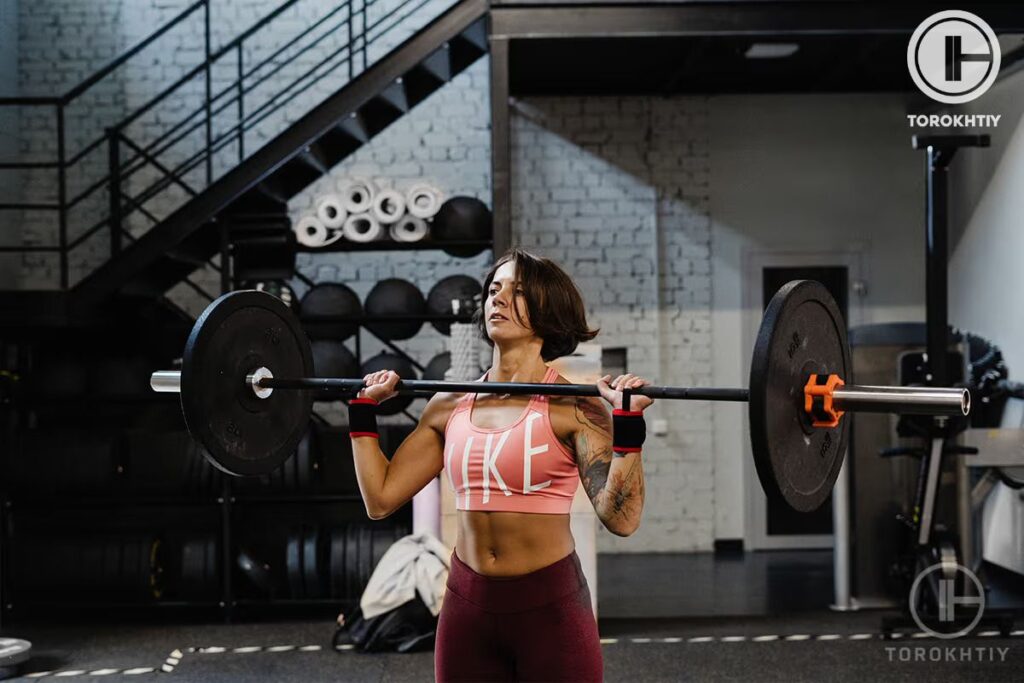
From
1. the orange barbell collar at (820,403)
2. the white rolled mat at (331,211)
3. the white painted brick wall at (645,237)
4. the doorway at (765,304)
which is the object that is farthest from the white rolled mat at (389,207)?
the orange barbell collar at (820,403)

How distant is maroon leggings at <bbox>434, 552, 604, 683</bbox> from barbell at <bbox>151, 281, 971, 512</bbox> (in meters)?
0.38

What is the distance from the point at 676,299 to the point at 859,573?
7.75 ft

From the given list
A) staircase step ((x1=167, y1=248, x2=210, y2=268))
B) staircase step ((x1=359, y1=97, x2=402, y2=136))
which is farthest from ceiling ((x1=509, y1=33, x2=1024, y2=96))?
staircase step ((x1=167, y1=248, x2=210, y2=268))

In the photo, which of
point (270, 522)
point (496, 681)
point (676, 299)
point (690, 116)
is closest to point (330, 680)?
point (270, 522)

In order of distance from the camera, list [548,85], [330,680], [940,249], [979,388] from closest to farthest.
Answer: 1. [330,680]
2. [940,249]
3. [979,388]
4. [548,85]

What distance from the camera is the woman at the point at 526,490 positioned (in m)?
2.15

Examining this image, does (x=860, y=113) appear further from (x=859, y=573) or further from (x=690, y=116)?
(x=859, y=573)

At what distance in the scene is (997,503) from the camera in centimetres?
498

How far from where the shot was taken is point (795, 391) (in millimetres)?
2086

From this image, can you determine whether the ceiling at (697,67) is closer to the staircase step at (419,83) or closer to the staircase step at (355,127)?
the staircase step at (419,83)

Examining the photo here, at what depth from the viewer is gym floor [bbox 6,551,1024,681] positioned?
13.6 feet

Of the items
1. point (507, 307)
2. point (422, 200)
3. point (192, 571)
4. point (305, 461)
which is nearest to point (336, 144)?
point (422, 200)

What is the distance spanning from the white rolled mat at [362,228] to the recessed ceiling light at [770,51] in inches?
89.9

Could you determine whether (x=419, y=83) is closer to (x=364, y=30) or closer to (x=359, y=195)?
(x=364, y=30)
